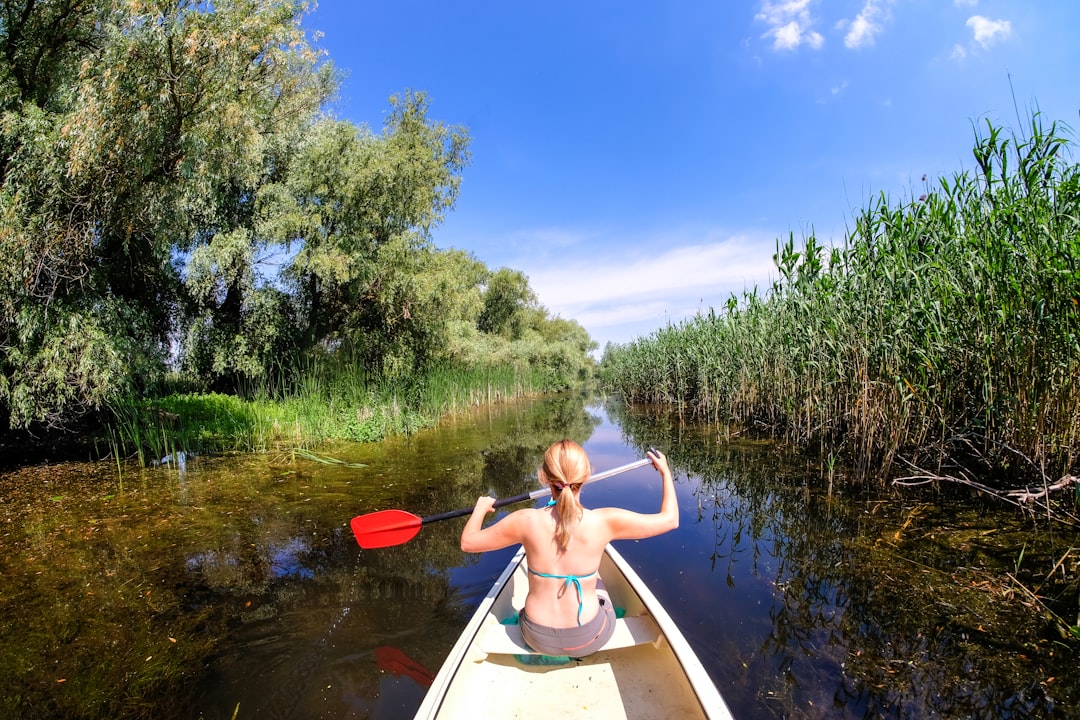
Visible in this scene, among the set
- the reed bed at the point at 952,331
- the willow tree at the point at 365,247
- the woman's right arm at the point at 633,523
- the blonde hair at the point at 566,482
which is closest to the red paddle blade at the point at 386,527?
the blonde hair at the point at 566,482

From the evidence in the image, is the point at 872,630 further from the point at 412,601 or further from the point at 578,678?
the point at 412,601

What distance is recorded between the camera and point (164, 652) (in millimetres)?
3189

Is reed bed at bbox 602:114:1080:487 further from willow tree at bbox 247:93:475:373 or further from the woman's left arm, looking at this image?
willow tree at bbox 247:93:475:373

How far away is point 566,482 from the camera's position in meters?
2.52

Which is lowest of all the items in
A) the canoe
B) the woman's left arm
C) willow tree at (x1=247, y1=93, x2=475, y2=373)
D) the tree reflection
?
the tree reflection

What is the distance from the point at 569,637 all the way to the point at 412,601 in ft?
5.81

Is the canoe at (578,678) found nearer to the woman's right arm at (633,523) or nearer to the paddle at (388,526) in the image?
the woman's right arm at (633,523)

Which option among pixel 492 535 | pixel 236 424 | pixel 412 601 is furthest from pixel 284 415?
pixel 492 535

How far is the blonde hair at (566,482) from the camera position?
249cm

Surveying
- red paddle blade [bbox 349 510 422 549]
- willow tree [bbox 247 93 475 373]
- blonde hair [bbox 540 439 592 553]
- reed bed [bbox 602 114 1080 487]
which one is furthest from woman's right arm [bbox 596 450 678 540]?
willow tree [bbox 247 93 475 373]

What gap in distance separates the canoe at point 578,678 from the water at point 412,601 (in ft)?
1.57

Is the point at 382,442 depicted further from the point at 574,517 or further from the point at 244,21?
the point at 574,517

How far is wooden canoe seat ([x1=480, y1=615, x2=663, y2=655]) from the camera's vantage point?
269 cm

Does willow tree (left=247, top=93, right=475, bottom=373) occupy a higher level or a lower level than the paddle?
higher
